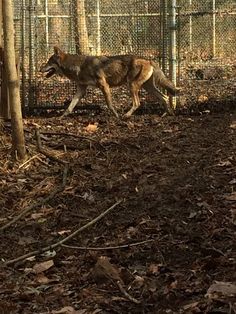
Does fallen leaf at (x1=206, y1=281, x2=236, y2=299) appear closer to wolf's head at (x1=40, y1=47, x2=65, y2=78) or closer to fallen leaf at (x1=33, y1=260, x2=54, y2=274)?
fallen leaf at (x1=33, y1=260, x2=54, y2=274)

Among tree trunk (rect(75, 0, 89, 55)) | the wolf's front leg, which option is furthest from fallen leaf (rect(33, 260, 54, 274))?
tree trunk (rect(75, 0, 89, 55))

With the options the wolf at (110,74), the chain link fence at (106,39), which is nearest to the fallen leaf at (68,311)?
the wolf at (110,74)

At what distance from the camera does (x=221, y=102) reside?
1317 centimetres

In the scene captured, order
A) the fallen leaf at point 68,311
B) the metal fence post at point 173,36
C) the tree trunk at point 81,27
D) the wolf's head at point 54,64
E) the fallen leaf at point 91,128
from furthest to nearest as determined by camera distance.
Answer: the wolf's head at point 54,64 → the tree trunk at point 81,27 → the metal fence post at point 173,36 → the fallen leaf at point 91,128 → the fallen leaf at point 68,311

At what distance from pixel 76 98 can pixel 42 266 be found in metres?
7.86

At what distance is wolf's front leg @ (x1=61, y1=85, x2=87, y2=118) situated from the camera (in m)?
12.8

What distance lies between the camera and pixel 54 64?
1341cm

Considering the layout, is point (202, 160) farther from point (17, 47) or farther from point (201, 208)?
point (17, 47)

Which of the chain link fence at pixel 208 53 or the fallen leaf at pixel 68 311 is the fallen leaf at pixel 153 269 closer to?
the fallen leaf at pixel 68 311

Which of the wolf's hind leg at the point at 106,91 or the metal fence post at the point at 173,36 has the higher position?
the metal fence post at the point at 173,36

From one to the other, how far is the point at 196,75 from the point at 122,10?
2.48 meters

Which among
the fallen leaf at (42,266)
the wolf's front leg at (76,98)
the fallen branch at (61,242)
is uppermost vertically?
the wolf's front leg at (76,98)

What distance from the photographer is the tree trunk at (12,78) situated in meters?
8.12

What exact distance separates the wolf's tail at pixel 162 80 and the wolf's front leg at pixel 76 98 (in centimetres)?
148
